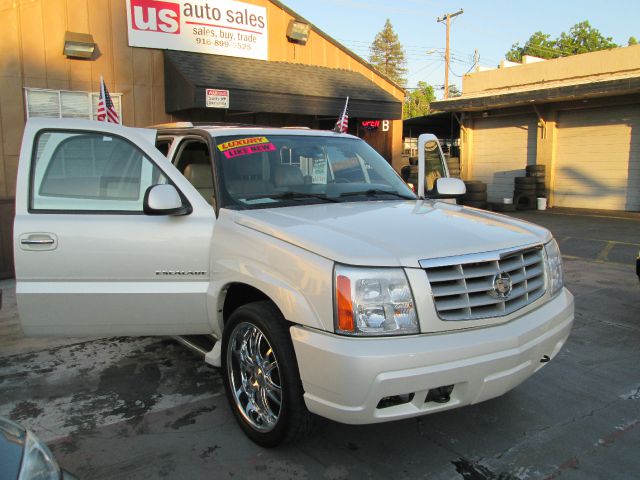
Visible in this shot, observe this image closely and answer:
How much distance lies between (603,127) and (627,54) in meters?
2.23

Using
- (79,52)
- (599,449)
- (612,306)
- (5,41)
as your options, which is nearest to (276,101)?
(79,52)

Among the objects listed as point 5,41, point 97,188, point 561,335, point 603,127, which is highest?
point 5,41

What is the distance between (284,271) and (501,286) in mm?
1137

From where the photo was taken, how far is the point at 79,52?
9.82 metres

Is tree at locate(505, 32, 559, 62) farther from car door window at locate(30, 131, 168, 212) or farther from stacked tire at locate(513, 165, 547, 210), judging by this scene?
car door window at locate(30, 131, 168, 212)

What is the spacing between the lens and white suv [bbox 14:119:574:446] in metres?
2.60

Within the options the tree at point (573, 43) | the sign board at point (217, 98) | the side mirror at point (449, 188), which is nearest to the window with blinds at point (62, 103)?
the sign board at point (217, 98)

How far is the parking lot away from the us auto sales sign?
25.6 feet

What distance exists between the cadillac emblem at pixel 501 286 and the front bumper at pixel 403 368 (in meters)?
0.17

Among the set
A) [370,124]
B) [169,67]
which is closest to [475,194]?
[370,124]

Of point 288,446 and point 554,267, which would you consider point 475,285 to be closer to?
point 554,267

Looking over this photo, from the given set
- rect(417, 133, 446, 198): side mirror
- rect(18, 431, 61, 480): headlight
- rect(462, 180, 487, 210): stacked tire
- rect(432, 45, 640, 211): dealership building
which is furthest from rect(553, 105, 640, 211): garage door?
rect(18, 431, 61, 480): headlight

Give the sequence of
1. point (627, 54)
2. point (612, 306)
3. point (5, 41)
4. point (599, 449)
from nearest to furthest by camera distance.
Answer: point (599, 449)
point (612, 306)
point (5, 41)
point (627, 54)

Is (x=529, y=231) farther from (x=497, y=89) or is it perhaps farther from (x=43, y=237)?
(x=497, y=89)
